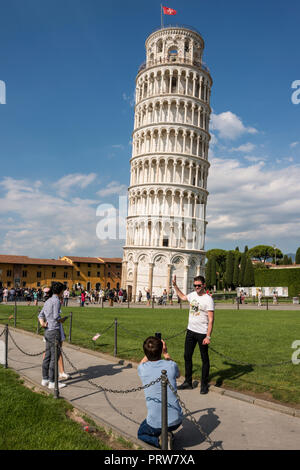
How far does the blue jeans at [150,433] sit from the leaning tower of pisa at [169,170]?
48.7 metres

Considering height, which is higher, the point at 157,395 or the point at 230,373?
the point at 157,395

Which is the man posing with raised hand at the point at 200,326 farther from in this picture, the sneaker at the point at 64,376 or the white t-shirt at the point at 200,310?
the sneaker at the point at 64,376

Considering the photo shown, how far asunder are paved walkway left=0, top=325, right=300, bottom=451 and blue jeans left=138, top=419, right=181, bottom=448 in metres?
0.09

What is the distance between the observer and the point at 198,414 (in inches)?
240

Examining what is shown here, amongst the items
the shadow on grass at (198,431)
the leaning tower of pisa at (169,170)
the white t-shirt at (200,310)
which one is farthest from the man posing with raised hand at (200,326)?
the leaning tower of pisa at (169,170)

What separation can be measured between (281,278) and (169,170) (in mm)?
23424

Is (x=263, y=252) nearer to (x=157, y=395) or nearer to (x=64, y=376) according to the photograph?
(x=64, y=376)

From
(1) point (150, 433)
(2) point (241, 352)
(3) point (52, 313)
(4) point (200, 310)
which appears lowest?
(2) point (241, 352)

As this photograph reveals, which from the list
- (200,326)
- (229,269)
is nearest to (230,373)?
(200,326)

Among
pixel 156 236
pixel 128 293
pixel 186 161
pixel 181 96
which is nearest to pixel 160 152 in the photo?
pixel 186 161

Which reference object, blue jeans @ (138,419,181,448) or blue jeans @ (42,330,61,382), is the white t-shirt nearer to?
blue jeans @ (138,419,181,448)

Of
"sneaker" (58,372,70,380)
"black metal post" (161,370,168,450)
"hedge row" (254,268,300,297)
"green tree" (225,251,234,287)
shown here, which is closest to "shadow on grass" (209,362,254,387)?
"sneaker" (58,372,70,380)
